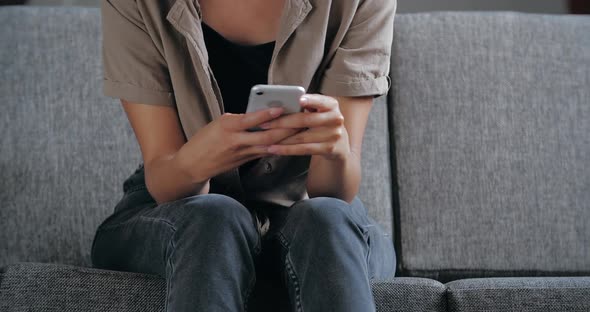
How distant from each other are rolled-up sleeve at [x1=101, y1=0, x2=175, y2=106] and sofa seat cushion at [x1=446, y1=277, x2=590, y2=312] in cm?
56

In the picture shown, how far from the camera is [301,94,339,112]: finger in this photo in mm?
984

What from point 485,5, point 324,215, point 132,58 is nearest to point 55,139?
point 132,58

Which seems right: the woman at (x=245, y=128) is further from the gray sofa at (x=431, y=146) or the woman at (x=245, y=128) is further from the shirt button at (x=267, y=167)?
the gray sofa at (x=431, y=146)

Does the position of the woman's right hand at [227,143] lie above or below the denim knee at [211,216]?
above

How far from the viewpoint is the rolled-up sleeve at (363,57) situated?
3.99 ft

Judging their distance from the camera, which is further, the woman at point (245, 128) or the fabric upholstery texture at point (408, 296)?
the fabric upholstery texture at point (408, 296)

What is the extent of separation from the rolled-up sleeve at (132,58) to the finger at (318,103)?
1.06 feet

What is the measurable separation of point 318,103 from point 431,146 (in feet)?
2.35

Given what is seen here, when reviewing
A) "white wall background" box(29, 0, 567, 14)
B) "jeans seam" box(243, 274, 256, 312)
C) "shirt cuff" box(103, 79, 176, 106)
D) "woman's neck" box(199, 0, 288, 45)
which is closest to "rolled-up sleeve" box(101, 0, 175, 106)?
"shirt cuff" box(103, 79, 176, 106)

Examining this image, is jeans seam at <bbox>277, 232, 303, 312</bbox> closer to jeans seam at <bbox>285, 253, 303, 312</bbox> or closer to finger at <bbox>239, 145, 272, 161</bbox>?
jeans seam at <bbox>285, 253, 303, 312</bbox>

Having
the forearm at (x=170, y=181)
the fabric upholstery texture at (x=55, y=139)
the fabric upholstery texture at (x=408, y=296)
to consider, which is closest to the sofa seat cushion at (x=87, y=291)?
the fabric upholstery texture at (x=408, y=296)

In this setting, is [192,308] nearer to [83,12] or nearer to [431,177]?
[431,177]

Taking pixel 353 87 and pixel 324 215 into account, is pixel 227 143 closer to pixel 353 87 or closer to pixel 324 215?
pixel 324 215

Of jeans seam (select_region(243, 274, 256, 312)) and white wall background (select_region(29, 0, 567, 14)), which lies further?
white wall background (select_region(29, 0, 567, 14))
